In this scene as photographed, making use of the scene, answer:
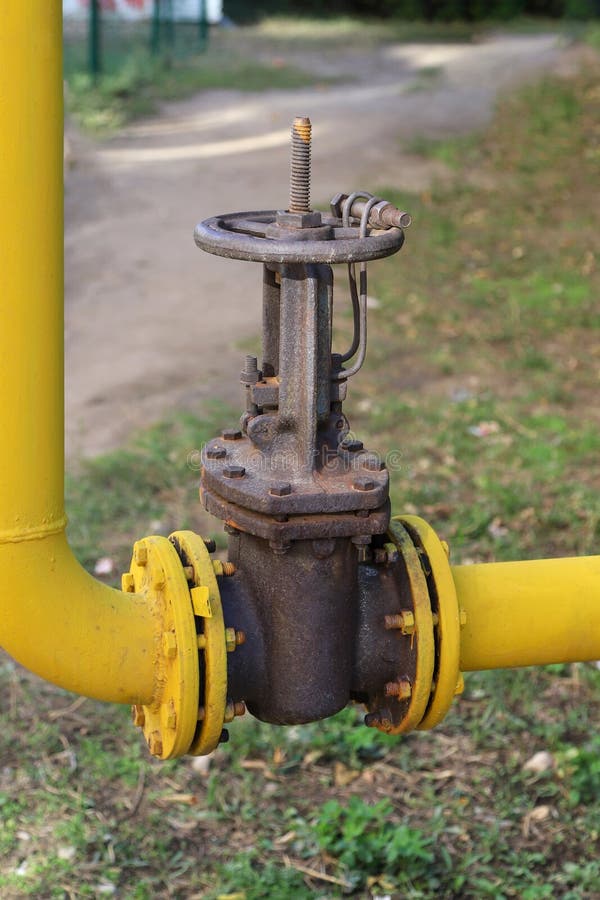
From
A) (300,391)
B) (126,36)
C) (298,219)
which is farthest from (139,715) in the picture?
(126,36)

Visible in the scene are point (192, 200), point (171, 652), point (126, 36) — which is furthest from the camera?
point (126, 36)

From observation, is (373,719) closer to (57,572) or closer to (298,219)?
(57,572)

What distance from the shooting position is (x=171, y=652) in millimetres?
1616

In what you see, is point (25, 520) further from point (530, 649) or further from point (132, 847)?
point (132, 847)

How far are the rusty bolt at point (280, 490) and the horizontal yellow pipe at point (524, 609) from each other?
13.4 inches

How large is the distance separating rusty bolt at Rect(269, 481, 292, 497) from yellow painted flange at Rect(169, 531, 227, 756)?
0.15m

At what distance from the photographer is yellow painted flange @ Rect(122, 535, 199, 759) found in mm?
1590

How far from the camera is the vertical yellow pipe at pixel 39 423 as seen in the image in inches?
55.6

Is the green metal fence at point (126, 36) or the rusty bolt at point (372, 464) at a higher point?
the green metal fence at point (126, 36)

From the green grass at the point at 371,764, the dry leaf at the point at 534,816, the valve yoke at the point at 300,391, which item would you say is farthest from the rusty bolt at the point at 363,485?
the dry leaf at the point at 534,816

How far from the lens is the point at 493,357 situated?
222 inches

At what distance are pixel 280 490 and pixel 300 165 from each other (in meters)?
0.44

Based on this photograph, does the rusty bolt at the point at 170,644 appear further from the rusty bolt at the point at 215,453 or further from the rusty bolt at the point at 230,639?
the rusty bolt at the point at 215,453

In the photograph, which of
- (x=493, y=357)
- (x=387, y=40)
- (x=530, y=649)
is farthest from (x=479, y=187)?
(x=387, y=40)
